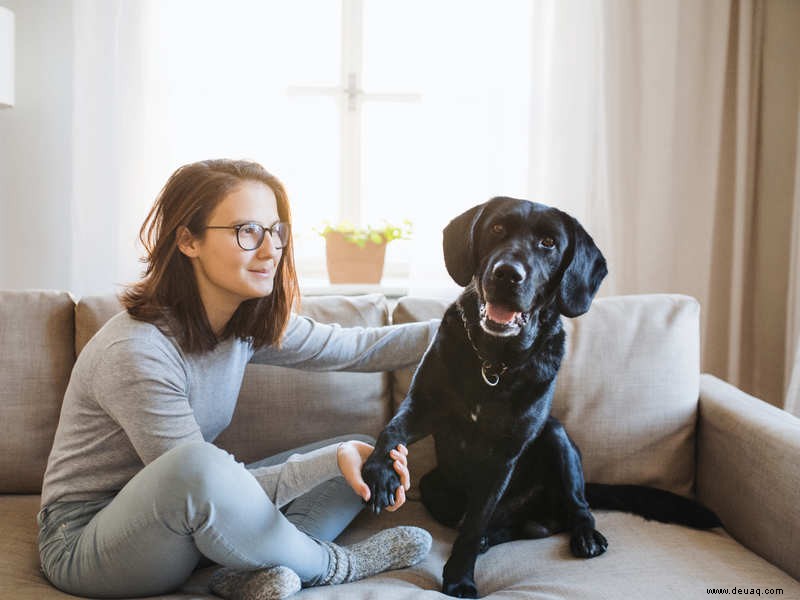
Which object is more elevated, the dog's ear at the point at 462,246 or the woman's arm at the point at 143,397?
the dog's ear at the point at 462,246

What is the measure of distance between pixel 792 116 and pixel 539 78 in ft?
3.33

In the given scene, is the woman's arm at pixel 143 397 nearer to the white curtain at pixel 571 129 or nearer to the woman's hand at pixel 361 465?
the woman's hand at pixel 361 465

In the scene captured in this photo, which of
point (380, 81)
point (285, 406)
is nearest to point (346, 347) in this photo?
point (285, 406)

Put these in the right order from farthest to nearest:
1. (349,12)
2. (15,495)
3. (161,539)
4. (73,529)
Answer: (349,12), (15,495), (73,529), (161,539)

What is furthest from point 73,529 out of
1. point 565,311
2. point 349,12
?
point 349,12

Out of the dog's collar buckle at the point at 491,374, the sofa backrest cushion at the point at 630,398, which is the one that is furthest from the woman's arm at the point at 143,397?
the sofa backrest cushion at the point at 630,398

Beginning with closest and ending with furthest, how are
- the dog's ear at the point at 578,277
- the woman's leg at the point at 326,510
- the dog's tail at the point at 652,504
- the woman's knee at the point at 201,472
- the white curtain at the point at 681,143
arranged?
the woman's knee at the point at 201,472
the dog's ear at the point at 578,277
the woman's leg at the point at 326,510
the dog's tail at the point at 652,504
the white curtain at the point at 681,143

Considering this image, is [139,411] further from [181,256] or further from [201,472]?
[181,256]

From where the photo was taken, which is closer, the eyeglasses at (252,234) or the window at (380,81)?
the eyeglasses at (252,234)

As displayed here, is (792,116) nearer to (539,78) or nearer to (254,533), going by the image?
(539,78)

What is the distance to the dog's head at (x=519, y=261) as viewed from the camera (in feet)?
4.06

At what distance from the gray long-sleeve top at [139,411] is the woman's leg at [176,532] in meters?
0.09

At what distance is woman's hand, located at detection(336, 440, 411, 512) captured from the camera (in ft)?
3.82

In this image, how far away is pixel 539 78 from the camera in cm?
259
